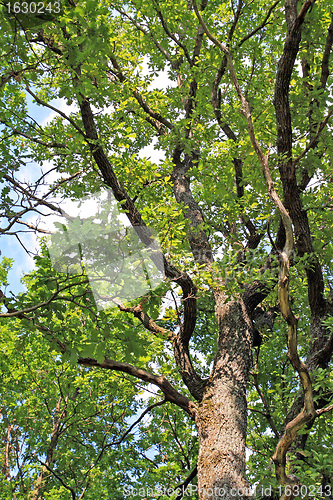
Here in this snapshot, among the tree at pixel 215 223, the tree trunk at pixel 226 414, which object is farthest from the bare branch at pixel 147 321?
the tree trunk at pixel 226 414

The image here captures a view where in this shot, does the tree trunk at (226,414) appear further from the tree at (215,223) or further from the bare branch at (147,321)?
the bare branch at (147,321)

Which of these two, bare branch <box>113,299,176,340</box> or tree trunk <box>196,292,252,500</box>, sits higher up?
bare branch <box>113,299,176,340</box>

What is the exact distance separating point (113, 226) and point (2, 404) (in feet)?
24.8

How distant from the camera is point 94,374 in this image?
7305 millimetres

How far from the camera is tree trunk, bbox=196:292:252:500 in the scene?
14.6 ft

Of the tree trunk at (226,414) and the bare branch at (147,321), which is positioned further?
the bare branch at (147,321)

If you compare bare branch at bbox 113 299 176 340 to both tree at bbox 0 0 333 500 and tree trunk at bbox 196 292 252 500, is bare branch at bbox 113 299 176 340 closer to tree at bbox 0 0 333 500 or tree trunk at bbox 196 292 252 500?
tree at bbox 0 0 333 500

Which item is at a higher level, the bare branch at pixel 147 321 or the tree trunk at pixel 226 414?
the bare branch at pixel 147 321

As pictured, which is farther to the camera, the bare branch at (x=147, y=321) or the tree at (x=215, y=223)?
the bare branch at (x=147, y=321)

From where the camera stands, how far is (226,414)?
196 inches

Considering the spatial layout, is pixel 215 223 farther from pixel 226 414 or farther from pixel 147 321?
pixel 226 414

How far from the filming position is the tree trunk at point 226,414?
4.46 m

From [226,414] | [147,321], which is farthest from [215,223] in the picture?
[226,414]

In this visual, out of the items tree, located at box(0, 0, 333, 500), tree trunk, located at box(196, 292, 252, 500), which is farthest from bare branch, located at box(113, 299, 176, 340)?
tree trunk, located at box(196, 292, 252, 500)
